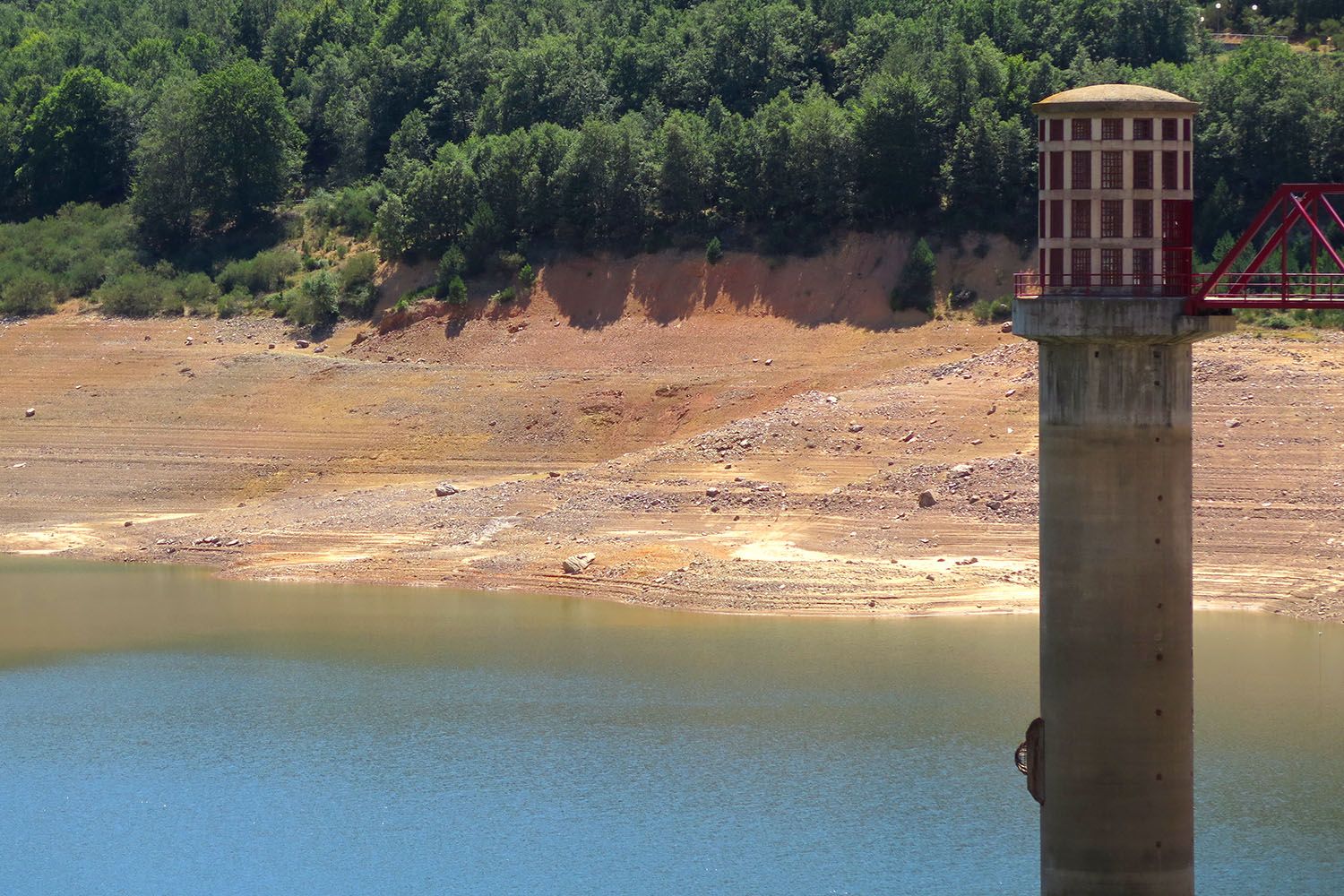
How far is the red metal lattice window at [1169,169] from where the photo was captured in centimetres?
2202

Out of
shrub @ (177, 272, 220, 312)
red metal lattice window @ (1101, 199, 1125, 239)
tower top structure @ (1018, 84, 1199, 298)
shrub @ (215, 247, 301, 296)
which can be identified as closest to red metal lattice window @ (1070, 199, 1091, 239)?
tower top structure @ (1018, 84, 1199, 298)

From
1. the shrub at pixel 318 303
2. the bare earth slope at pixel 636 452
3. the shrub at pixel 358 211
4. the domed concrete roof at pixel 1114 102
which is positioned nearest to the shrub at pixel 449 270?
the bare earth slope at pixel 636 452

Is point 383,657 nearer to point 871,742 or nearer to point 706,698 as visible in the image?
point 706,698

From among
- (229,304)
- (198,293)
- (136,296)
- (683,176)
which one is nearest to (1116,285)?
(683,176)

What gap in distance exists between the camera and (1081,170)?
22.0 meters

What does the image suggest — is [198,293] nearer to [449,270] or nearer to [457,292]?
[449,270]

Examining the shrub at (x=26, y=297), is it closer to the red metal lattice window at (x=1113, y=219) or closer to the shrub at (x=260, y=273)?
the shrub at (x=260, y=273)

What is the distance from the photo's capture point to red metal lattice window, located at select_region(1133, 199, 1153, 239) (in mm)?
22000

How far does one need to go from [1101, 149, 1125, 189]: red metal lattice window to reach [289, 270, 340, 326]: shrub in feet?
153

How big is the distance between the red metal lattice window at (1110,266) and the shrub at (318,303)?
46.4m

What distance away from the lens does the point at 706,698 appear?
34688 millimetres

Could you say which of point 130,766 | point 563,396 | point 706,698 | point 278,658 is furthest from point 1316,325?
point 130,766

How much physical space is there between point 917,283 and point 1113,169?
1467 inches

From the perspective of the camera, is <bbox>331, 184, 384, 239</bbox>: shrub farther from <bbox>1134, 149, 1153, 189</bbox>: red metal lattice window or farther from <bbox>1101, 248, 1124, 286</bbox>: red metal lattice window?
<bbox>1134, 149, 1153, 189</bbox>: red metal lattice window
